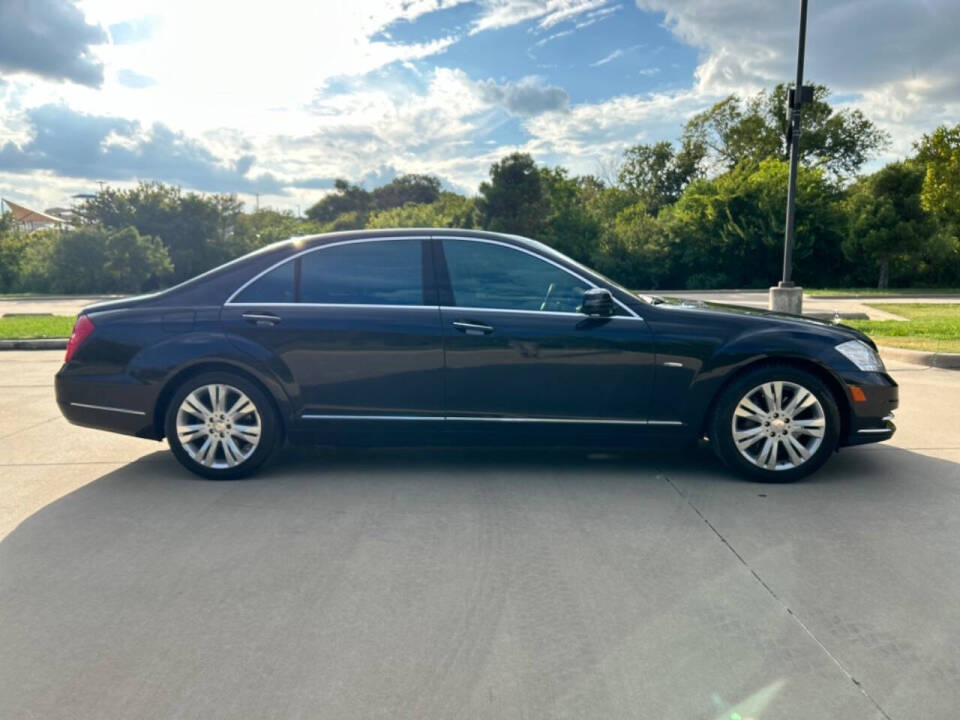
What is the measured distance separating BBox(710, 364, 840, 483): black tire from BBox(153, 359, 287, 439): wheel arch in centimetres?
288

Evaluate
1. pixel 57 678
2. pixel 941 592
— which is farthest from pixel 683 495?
pixel 57 678

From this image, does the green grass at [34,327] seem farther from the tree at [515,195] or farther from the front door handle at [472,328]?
the tree at [515,195]

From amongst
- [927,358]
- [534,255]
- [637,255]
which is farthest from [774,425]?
[637,255]

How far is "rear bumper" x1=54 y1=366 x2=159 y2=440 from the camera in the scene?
207 inches

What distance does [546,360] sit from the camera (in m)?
5.09

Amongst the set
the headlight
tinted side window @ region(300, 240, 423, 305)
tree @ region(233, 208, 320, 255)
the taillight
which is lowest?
the headlight

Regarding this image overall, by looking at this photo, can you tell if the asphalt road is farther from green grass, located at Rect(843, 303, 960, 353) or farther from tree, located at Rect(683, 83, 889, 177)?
tree, located at Rect(683, 83, 889, 177)

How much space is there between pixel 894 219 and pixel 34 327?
1307 inches

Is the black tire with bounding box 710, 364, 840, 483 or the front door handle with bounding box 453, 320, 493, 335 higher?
the front door handle with bounding box 453, 320, 493, 335

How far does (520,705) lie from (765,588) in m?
1.45

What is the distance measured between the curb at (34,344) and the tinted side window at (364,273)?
1051 cm

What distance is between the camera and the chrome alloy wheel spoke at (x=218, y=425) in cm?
521

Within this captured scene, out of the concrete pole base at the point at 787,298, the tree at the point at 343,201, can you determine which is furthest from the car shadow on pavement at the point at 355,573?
the tree at the point at 343,201

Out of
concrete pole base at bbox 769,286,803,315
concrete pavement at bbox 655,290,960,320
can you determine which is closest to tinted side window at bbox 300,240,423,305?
concrete pole base at bbox 769,286,803,315
